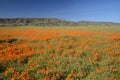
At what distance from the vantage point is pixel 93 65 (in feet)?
39.7

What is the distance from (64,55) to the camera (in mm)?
14305

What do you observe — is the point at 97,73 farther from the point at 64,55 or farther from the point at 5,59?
the point at 5,59

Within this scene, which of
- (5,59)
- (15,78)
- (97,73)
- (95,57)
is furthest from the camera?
(95,57)

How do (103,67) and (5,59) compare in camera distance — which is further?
(5,59)

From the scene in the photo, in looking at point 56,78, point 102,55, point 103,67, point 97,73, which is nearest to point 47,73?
point 56,78

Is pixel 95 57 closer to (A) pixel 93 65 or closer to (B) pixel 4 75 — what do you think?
(A) pixel 93 65

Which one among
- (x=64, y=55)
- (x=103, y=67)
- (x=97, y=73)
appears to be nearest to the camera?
(x=97, y=73)

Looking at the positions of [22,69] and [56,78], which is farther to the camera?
[22,69]

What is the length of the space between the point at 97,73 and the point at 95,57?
282cm

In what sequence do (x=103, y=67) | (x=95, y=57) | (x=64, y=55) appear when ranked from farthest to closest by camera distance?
1. (x=64, y=55)
2. (x=95, y=57)
3. (x=103, y=67)

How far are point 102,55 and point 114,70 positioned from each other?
11.4ft

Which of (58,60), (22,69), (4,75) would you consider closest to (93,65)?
(58,60)

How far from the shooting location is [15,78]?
999cm

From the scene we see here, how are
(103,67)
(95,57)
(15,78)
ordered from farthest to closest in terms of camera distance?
(95,57) → (103,67) → (15,78)
